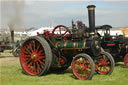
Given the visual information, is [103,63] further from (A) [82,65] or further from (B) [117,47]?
(B) [117,47]

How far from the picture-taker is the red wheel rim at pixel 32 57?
693 centimetres

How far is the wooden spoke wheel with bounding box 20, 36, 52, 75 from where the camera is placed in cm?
659

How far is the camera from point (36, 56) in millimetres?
6977

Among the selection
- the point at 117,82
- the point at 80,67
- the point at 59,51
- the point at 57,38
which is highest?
the point at 57,38

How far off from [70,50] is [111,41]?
13.1 ft

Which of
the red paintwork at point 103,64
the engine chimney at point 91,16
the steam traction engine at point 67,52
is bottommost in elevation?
the red paintwork at point 103,64

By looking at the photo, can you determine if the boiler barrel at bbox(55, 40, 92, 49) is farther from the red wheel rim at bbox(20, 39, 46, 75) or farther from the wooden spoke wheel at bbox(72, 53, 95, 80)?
the red wheel rim at bbox(20, 39, 46, 75)

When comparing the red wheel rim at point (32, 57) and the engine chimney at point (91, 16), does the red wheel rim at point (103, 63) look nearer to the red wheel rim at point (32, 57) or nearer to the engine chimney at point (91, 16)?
the engine chimney at point (91, 16)

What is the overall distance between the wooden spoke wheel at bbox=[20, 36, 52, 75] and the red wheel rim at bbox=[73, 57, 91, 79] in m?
0.97

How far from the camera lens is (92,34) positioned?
646 centimetres

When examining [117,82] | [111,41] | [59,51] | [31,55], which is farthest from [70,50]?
[111,41]

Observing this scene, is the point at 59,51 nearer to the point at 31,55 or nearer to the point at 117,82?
the point at 31,55

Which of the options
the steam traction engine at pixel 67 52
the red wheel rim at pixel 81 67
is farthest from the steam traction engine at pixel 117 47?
the red wheel rim at pixel 81 67

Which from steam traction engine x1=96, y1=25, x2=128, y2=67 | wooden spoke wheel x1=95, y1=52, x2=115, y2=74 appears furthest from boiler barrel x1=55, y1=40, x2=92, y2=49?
steam traction engine x1=96, y1=25, x2=128, y2=67
